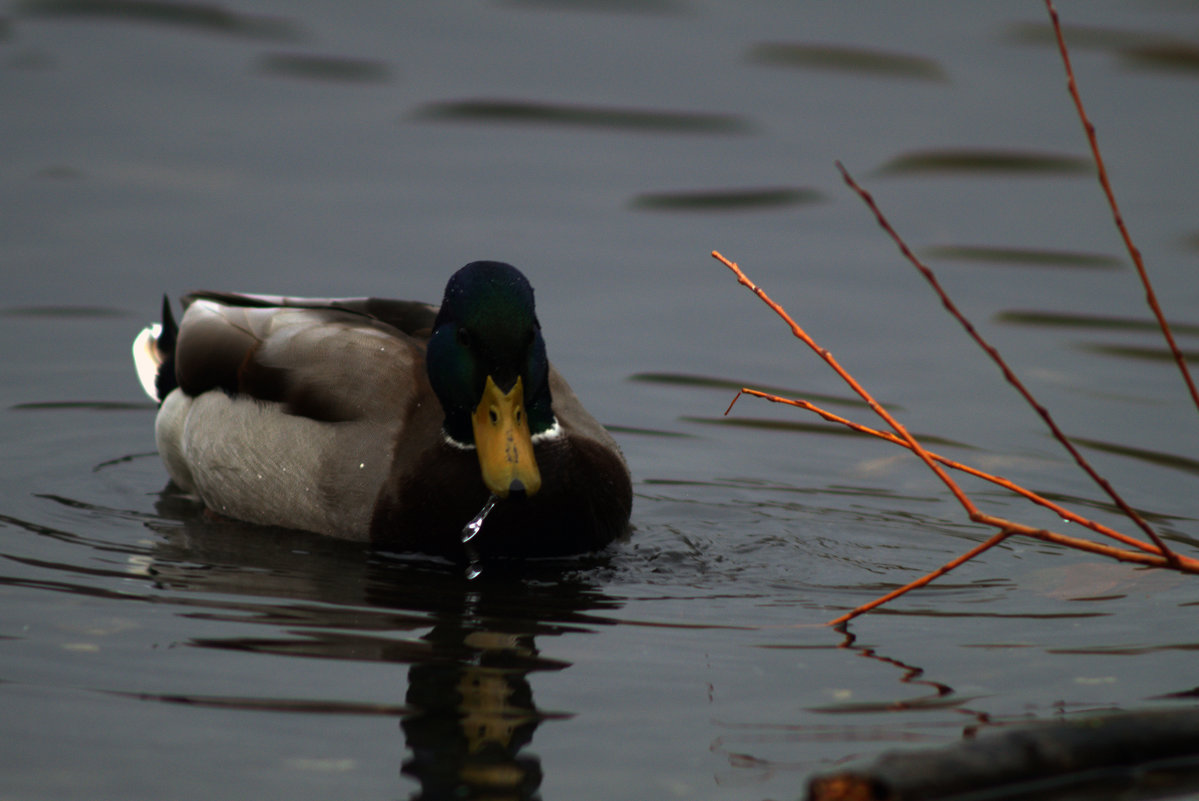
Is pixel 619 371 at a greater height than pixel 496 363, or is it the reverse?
pixel 496 363

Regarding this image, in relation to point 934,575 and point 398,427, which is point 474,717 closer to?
point 934,575

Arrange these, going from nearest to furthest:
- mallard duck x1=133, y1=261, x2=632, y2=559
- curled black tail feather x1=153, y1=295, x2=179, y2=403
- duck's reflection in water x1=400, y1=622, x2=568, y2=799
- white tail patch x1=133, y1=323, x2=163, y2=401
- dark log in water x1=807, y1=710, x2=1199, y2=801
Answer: dark log in water x1=807, y1=710, x2=1199, y2=801
duck's reflection in water x1=400, y1=622, x2=568, y2=799
mallard duck x1=133, y1=261, x2=632, y2=559
curled black tail feather x1=153, y1=295, x2=179, y2=403
white tail patch x1=133, y1=323, x2=163, y2=401

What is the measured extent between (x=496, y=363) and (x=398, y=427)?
0.72m

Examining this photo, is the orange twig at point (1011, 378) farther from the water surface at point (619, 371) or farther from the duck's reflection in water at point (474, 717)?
the duck's reflection in water at point (474, 717)

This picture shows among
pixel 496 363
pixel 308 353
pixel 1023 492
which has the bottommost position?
pixel 308 353

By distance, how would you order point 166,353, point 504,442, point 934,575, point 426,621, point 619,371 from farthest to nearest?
point 619,371
point 166,353
point 504,442
point 426,621
point 934,575

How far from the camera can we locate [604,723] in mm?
4406

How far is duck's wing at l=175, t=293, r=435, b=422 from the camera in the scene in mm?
6531

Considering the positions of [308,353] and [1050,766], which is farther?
[308,353]

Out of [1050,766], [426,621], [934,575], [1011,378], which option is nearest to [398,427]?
[426,621]

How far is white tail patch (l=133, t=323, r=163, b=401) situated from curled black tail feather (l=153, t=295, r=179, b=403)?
22mm

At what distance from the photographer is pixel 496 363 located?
19.3 ft

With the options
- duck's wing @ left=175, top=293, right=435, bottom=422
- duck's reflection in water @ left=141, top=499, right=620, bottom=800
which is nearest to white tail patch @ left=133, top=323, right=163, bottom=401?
duck's wing @ left=175, top=293, right=435, bottom=422

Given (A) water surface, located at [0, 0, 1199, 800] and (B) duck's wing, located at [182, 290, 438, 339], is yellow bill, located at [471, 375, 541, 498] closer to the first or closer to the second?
(A) water surface, located at [0, 0, 1199, 800]
